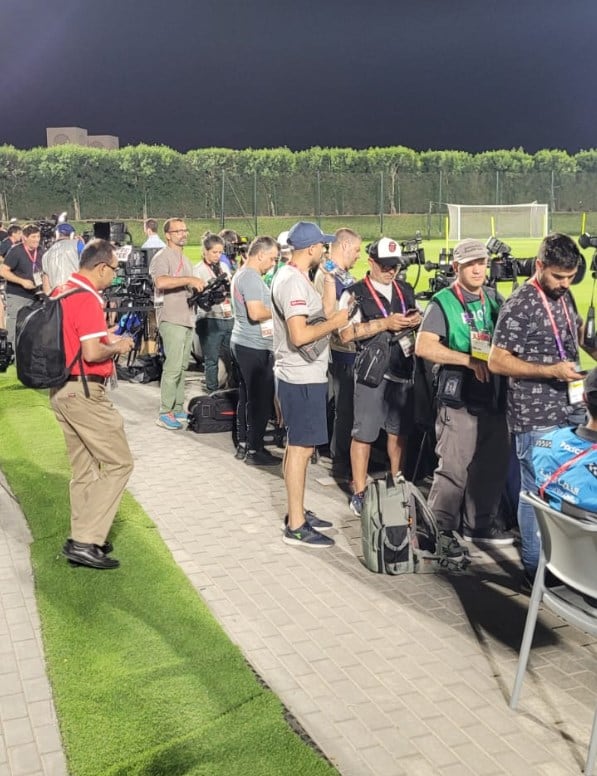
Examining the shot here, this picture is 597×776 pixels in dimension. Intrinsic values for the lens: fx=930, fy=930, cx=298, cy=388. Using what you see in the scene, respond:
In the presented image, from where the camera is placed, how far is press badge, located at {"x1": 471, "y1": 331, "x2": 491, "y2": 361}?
5512 millimetres

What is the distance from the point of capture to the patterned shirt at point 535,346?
4.92 metres

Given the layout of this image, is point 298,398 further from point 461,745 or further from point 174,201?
point 174,201

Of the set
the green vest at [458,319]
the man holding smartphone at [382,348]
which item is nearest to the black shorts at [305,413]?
the man holding smartphone at [382,348]

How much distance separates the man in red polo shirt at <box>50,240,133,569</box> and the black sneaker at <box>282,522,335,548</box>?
116cm

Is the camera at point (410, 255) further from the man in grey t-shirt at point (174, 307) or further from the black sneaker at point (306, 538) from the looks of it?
the man in grey t-shirt at point (174, 307)

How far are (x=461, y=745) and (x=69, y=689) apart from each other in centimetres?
181

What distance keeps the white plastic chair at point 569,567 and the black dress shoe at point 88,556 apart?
278 cm

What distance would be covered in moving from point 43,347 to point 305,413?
5.51ft

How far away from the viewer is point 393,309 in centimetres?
658

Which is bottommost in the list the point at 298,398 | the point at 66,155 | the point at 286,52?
the point at 298,398

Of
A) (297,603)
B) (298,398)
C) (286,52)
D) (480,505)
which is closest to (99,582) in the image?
(297,603)

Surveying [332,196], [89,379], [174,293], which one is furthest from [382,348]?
[332,196]

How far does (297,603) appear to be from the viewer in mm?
5254

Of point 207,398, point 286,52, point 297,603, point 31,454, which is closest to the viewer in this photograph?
point 297,603
